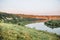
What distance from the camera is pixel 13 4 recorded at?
2996mm

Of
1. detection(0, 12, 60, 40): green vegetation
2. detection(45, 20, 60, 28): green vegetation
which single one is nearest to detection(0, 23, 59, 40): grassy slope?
detection(0, 12, 60, 40): green vegetation

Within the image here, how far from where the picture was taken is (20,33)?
2873 millimetres

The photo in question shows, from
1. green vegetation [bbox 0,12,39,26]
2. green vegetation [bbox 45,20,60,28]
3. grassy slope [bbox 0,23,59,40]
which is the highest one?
green vegetation [bbox 0,12,39,26]

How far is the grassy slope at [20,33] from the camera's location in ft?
9.21

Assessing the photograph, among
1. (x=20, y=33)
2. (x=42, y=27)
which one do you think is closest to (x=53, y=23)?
(x=42, y=27)

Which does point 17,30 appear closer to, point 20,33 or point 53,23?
point 20,33

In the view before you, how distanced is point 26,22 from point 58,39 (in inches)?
24.8

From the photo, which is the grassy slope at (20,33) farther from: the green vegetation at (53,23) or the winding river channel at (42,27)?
the green vegetation at (53,23)

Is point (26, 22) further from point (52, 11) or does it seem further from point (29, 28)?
point (52, 11)

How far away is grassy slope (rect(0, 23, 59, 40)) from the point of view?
111 inches

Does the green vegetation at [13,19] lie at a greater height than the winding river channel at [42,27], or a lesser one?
greater

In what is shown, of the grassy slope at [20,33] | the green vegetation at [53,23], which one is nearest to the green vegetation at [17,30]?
the grassy slope at [20,33]

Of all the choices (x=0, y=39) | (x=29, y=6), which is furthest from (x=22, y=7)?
(x=0, y=39)

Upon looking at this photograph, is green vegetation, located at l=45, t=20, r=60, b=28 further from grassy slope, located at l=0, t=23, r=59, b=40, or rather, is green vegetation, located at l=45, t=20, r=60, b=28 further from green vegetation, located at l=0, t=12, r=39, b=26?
green vegetation, located at l=0, t=12, r=39, b=26
